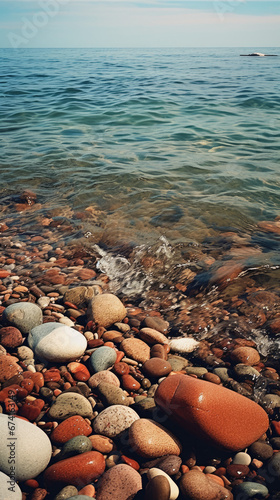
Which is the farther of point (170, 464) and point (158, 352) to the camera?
point (158, 352)

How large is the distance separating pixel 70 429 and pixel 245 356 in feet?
4.76

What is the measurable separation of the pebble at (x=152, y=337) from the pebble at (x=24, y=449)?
121 cm

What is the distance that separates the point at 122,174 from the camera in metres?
6.87

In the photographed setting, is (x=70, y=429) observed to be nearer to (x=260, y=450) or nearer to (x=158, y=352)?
(x=158, y=352)

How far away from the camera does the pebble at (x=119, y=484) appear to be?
1.94m

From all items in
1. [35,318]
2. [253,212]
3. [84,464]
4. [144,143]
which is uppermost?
[144,143]

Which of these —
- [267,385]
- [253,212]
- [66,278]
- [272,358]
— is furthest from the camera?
[253,212]

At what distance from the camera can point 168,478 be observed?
2.00 m

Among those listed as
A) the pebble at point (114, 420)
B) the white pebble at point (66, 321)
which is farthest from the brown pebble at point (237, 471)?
the white pebble at point (66, 321)

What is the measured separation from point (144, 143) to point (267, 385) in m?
7.10

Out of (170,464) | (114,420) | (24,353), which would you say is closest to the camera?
(170,464)

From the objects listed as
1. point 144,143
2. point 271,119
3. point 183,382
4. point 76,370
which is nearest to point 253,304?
point 183,382

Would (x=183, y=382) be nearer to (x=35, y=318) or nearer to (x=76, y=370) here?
(x=76, y=370)

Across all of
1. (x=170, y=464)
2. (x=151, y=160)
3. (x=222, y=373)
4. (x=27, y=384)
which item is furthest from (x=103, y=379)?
(x=151, y=160)
